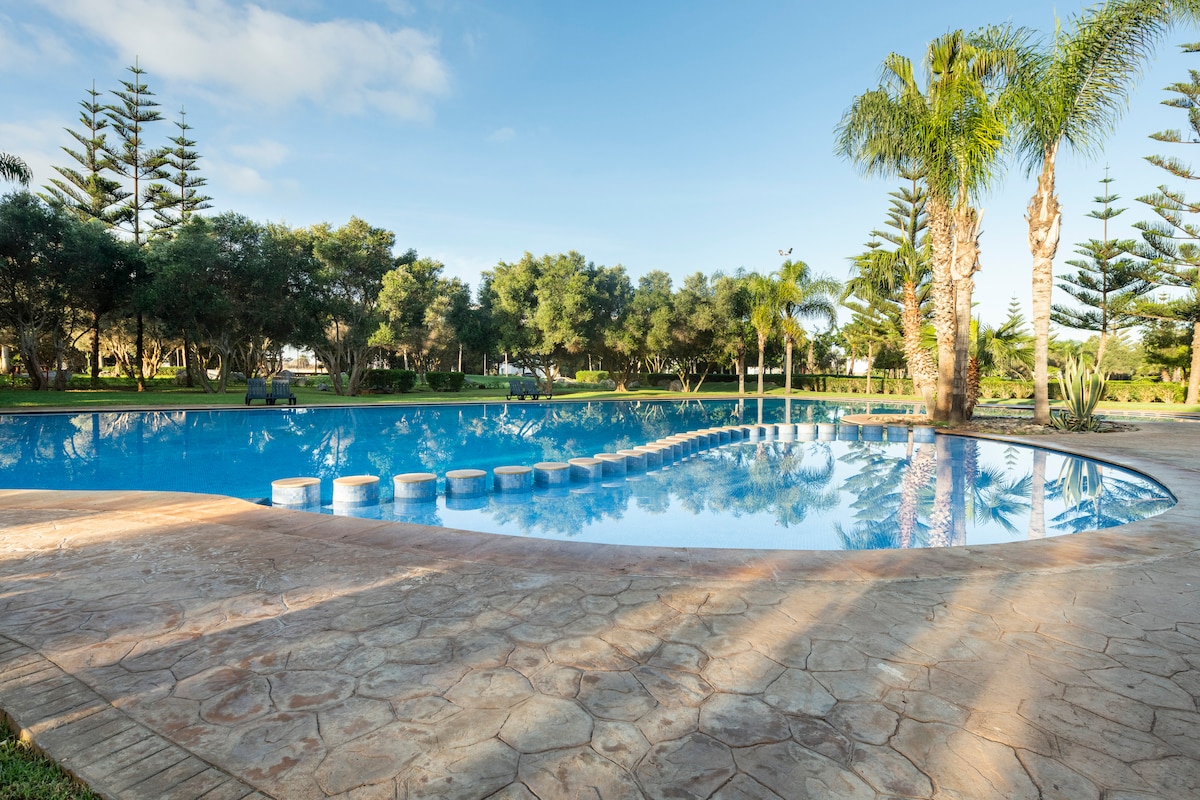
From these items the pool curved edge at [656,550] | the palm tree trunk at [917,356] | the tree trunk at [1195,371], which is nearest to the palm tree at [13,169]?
the pool curved edge at [656,550]

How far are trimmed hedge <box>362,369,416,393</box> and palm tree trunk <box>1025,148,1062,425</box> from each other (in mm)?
26531

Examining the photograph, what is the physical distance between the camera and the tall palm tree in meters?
11.6

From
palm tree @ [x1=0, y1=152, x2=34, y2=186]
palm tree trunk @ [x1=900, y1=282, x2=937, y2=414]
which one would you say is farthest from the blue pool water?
palm tree @ [x1=0, y1=152, x2=34, y2=186]

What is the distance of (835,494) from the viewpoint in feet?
26.0

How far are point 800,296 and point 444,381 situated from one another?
68.6 ft

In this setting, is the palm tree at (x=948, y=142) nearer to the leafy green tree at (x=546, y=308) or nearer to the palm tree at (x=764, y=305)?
the palm tree at (x=764, y=305)

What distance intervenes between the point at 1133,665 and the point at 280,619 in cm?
384

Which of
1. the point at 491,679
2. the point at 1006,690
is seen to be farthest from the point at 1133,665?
the point at 491,679

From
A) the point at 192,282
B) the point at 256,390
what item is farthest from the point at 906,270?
the point at 192,282

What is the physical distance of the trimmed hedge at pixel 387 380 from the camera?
28.6 metres

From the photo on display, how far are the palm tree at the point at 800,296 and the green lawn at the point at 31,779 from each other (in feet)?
97.3

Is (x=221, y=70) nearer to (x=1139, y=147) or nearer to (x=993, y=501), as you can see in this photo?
(x=993, y=501)

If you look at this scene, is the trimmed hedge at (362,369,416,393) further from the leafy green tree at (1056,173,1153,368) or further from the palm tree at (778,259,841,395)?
the leafy green tree at (1056,173,1153,368)

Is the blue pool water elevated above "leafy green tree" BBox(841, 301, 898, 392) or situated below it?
below
